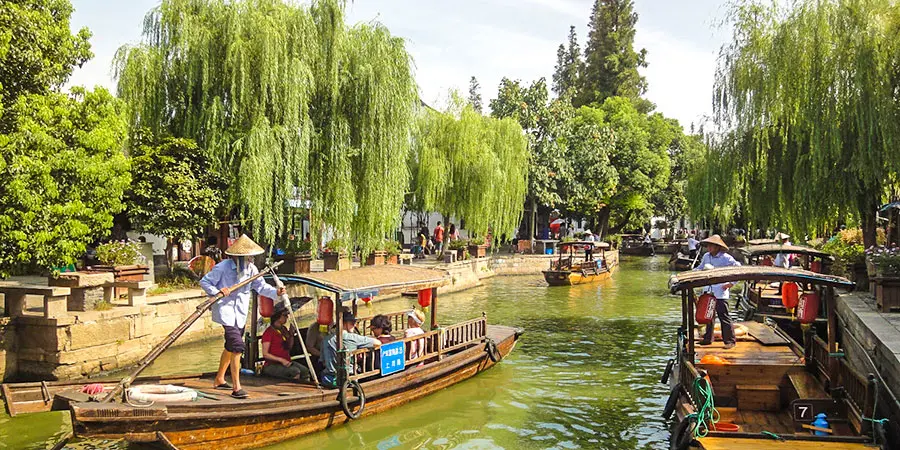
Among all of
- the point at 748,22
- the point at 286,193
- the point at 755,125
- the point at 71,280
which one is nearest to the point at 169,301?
the point at 71,280

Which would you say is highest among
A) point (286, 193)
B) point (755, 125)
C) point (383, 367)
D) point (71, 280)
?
point (755, 125)

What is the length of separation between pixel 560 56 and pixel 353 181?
167ft

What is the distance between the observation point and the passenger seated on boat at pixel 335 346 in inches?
338

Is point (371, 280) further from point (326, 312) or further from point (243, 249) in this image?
point (243, 249)

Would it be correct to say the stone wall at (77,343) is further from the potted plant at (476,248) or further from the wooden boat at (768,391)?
the potted plant at (476,248)

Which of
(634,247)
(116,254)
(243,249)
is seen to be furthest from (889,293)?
(634,247)

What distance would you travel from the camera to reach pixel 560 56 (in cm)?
6356

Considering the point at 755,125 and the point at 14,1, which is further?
the point at 755,125

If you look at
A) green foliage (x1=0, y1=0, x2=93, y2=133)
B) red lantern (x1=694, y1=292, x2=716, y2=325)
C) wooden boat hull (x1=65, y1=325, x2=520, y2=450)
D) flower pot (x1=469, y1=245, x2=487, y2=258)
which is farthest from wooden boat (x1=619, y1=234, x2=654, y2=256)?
green foliage (x1=0, y1=0, x2=93, y2=133)

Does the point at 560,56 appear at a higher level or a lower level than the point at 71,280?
higher

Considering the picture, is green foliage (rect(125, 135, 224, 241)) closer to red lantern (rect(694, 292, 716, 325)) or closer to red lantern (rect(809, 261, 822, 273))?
red lantern (rect(694, 292, 716, 325))

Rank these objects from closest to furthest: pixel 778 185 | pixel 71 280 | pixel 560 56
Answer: pixel 71 280
pixel 778 185
pixel 560 56

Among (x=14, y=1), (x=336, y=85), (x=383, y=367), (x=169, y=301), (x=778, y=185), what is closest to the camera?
(x=383, y=367)

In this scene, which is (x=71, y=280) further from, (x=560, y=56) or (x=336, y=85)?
(x=560, y=56)
